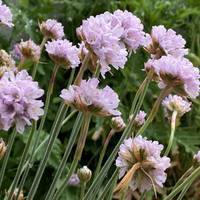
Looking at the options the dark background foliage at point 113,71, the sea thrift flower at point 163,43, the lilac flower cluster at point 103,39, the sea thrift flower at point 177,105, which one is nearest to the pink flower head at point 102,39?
the lilac flower cluster at point 103,39

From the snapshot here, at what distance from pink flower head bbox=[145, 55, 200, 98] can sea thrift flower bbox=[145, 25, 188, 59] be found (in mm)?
86

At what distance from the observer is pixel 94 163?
71.3 inches

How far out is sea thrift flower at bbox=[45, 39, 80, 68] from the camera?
2.46 feet

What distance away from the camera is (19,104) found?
0.55 meters

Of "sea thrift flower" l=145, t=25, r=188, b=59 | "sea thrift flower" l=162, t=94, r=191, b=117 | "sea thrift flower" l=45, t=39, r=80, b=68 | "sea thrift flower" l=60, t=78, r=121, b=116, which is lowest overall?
"sea thrift flower" l=162, t=94, r=191, b=117

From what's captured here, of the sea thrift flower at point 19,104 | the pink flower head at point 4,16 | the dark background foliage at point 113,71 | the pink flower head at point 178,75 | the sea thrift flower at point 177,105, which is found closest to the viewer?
the sea thrift flower at point 19,104

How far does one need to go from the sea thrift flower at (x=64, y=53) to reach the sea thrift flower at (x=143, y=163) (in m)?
0.16

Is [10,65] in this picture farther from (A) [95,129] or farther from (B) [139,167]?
(A) [95,129]

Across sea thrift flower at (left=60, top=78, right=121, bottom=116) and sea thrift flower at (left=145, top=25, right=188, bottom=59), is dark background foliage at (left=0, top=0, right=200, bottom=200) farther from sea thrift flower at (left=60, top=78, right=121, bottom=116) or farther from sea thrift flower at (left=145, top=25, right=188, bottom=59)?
sea thrift flower at (left=60, top=78, right=121, bottom=116)

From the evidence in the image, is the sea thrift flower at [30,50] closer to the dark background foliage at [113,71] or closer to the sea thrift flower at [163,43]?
the sea thrift flower at [163,43]

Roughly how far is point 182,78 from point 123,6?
4.08 ft

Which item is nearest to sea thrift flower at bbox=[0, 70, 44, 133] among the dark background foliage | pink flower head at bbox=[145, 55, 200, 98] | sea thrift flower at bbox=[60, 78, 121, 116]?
sea thrift flower at bbox=[60, 78, 121, 116]

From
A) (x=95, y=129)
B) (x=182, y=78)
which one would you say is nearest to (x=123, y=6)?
(x=95, y=129)

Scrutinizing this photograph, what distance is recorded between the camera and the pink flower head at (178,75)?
2.18 ft
